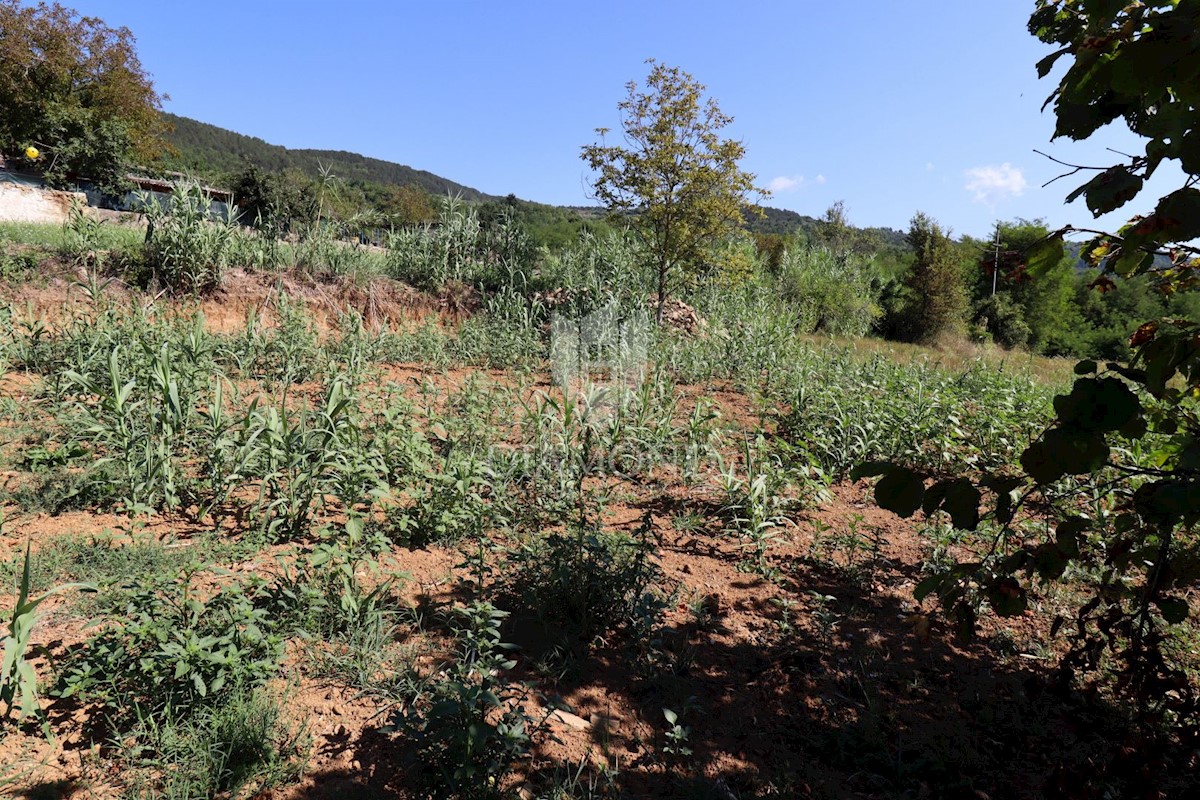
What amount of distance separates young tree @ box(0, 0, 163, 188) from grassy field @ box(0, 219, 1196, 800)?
28198 millimetres

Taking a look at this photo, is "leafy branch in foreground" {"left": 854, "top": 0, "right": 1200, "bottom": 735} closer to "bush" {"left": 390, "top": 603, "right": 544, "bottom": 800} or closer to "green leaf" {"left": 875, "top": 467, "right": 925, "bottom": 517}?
"green leaf" {"left": 875, "top": 467, "right": 925, "bottom": 517}

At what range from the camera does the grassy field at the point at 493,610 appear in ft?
6.28

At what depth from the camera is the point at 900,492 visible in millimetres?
1293

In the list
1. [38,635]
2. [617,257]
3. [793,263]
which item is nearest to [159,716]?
[38,635]

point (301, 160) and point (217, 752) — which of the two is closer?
point (217, 752)

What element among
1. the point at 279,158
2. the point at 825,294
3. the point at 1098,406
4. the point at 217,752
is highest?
the point at 279,158

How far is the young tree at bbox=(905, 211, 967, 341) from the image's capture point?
18.5 meters

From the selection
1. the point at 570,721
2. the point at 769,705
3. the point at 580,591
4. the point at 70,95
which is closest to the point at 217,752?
the point at 570,721

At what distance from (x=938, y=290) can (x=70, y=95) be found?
3687 centimetres

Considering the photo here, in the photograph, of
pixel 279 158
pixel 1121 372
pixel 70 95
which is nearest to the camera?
pixel 1121 372

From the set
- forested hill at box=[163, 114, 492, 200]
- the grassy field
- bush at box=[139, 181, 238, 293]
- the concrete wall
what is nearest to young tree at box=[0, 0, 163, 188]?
the concrete wall

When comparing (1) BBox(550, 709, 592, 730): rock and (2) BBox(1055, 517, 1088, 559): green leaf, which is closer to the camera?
(2) BBox(1055, 517, 1088, 559): green leaf

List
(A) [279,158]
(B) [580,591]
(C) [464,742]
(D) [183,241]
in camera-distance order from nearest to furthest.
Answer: (C) [464,742], (B) [580,591], (D) [183,241], (A) [279,158]

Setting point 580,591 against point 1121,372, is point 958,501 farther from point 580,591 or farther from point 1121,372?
point 580,591
